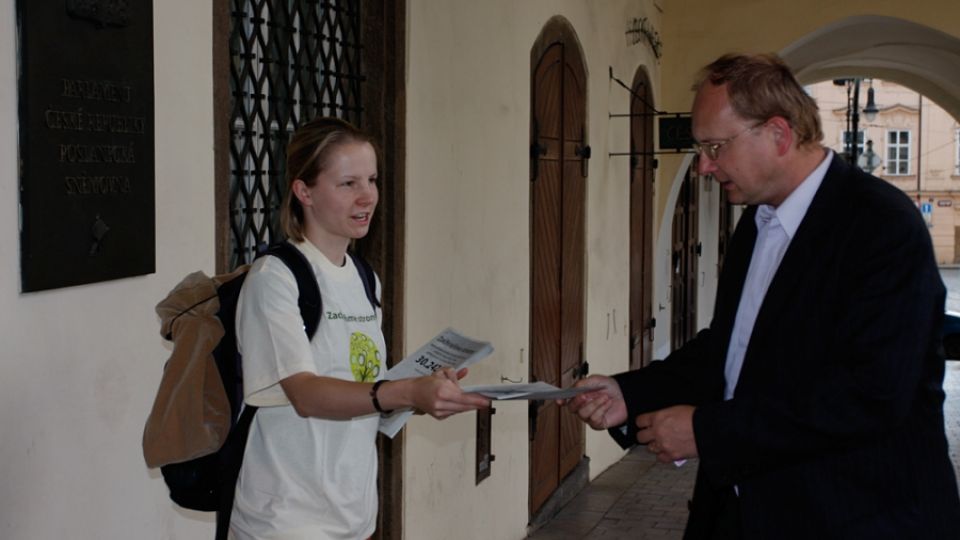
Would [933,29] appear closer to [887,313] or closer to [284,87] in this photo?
[284,87]

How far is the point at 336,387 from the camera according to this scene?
9.29 feet

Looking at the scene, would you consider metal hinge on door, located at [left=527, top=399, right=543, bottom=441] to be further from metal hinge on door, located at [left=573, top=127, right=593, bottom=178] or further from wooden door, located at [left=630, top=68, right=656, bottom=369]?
wooden door, located at [left=630, top=68, right=656, bottom=369]

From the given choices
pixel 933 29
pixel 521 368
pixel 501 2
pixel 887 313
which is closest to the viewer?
pixel 887 313

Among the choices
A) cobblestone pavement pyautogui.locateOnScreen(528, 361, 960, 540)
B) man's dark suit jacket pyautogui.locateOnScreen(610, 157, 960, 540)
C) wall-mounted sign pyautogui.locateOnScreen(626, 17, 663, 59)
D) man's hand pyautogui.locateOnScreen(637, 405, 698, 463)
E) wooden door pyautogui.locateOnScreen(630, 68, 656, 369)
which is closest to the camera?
man's dark suit jacket pyautogui.locateOnScreen(610, 157, 960, 540)

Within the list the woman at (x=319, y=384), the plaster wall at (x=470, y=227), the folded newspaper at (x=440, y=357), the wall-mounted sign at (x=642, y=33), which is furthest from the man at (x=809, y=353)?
the wall-mounted sign at (x=642, y=33)

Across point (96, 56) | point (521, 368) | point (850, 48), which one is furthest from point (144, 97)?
point (850, 48)

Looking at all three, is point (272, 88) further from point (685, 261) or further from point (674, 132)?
point (685, 261)

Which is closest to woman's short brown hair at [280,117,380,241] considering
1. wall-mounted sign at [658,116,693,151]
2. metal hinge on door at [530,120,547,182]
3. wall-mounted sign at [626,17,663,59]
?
metal hinge on door at [530,120,547,182]

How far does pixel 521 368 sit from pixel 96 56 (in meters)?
4.59

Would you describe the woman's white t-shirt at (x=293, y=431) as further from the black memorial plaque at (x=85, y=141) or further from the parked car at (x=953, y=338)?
the parked car at (x=953, y=338)

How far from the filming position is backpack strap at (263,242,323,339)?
2.90 m

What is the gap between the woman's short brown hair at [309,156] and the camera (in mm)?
3082

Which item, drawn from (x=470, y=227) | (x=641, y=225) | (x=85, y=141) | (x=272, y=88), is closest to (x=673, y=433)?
(x=85, y=141)

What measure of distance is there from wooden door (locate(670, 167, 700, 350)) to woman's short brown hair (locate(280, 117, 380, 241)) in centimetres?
1098
